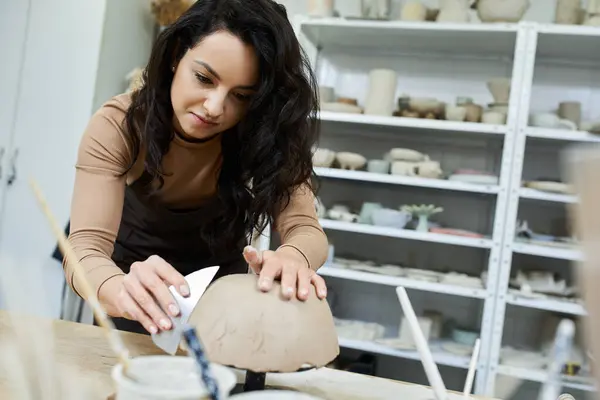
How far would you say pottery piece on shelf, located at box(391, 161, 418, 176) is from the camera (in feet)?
7.01

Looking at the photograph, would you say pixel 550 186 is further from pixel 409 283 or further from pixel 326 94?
pixel 326 94

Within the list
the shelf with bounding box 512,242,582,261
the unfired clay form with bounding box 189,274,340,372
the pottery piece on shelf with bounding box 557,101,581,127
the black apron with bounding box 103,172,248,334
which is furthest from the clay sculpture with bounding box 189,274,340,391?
the pottery piece on shelf with bounding box 557,101,581,127

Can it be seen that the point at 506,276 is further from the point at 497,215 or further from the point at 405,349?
the point at 405,349

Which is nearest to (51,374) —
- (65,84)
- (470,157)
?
(65,84)

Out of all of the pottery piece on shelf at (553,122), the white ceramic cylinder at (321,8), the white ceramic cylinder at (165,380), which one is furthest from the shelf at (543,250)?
the white ceramic cylinder at (165,380)

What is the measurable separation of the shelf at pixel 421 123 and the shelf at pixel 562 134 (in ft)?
0.36

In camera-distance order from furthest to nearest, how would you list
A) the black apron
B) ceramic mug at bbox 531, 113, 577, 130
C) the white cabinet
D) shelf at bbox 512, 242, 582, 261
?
the white cabinet → ceramic mug at bbox 531, 113, 577, 130 → shelf at bbox 512, 242, 582, 261 → the black apron

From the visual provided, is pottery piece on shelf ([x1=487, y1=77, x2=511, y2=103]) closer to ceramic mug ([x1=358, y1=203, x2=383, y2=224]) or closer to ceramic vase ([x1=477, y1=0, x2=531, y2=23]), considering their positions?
ceramic vase ([x1=477, y1=0, x2=531, y2=23])

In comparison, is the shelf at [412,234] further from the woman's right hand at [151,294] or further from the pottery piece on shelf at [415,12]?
the woman's right hand at [151,294]

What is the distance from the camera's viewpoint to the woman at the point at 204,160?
98 cm

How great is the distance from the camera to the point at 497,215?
2002 mm

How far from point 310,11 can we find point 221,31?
1.39 metres

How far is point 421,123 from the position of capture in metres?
2.10

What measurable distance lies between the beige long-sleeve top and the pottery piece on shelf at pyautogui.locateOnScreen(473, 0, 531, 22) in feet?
4.40
